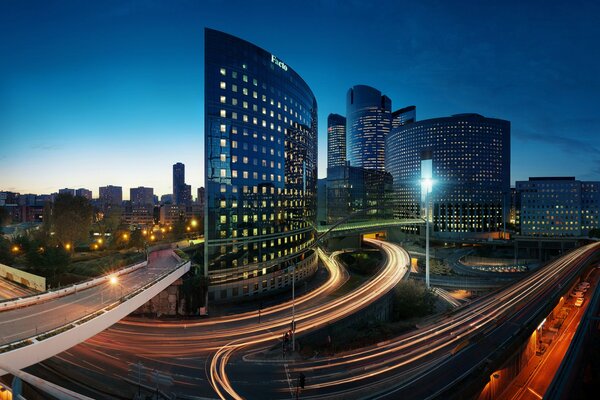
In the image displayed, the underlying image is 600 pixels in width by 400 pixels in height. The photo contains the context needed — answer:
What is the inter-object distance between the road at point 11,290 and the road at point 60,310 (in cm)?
1136

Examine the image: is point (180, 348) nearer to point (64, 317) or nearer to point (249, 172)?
point (64, 317)

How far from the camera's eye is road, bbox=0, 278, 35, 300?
32944 millimetres

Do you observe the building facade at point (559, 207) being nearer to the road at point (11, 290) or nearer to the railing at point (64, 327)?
the railing at point (64, 327)

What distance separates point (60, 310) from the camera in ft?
74.2

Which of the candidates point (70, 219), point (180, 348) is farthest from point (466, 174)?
point (180, 348)

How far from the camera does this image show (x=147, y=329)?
101ft

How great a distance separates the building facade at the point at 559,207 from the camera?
13351 centimetres

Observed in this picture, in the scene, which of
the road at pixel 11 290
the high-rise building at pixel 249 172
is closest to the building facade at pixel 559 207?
the high-rise building at pixel 249 172

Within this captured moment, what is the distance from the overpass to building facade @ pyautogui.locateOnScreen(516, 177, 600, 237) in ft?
512

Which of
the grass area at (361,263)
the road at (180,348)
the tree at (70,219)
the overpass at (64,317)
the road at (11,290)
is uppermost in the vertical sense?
the tree at (70,219)

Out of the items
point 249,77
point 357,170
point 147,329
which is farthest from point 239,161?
point 357,170

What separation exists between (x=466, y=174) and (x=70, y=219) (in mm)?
158402

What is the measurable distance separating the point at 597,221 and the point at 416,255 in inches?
4230

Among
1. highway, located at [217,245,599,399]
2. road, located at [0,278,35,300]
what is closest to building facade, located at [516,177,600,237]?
highway, located at [217,245,599,399]
